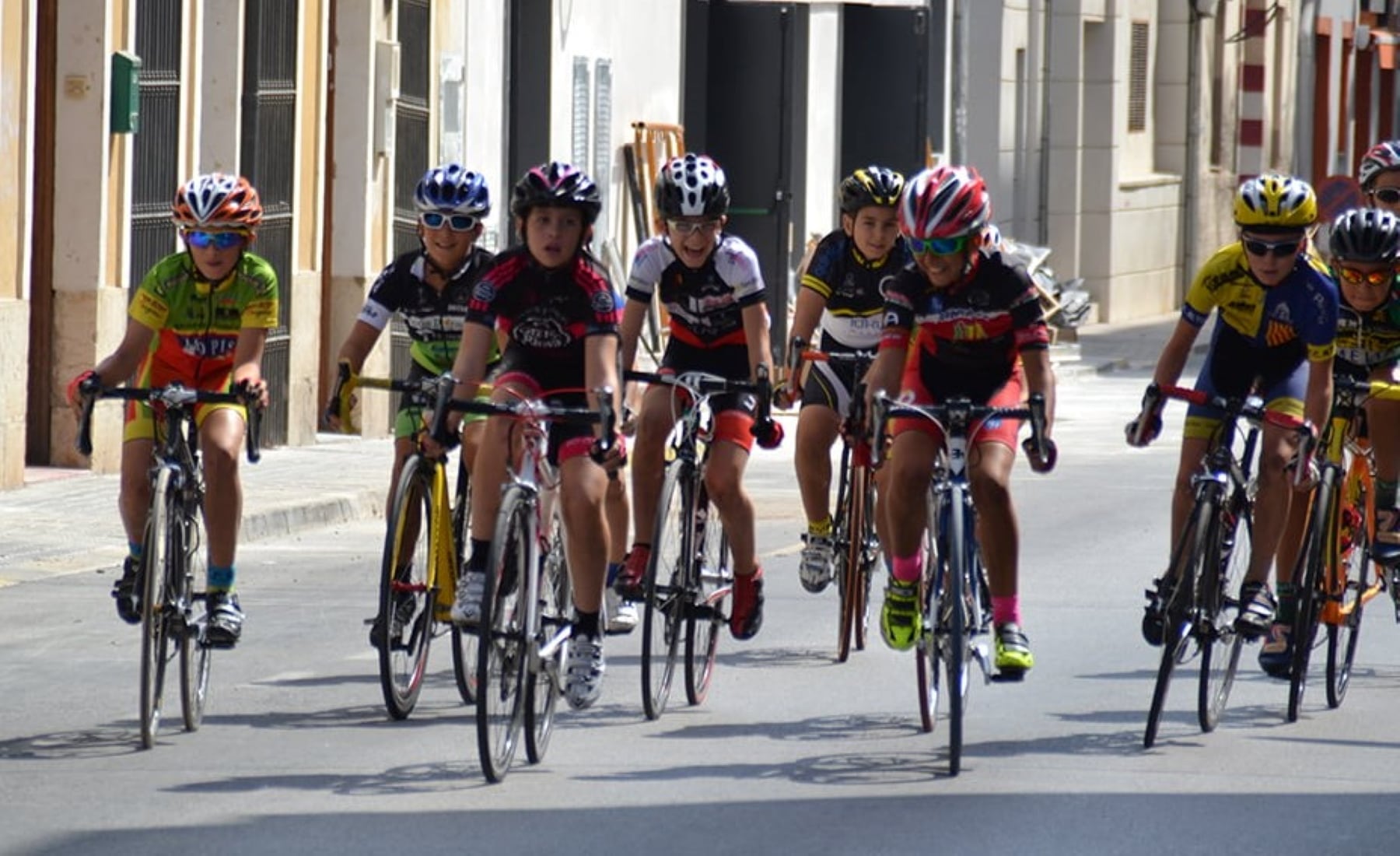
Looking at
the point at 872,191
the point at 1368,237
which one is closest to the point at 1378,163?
the point at 1368,237

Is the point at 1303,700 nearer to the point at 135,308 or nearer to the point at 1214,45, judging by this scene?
the point at 135,308

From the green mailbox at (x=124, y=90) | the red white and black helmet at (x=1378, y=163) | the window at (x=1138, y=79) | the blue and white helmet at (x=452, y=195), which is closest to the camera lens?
the blue and white helmet at (x=452, y=195)

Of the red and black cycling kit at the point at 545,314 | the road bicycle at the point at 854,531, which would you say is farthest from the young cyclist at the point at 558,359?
the road bicycle at the point at 854,531

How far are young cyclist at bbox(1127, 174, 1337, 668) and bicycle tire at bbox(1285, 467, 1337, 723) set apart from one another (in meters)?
0.12

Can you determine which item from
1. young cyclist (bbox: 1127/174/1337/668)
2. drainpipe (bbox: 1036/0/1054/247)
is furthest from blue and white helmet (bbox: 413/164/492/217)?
drainpipe (bbox: 1036/0/1054/247)

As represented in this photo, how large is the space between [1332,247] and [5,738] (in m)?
5.11

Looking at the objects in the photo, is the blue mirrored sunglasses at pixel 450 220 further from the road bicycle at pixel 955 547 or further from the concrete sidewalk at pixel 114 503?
the concrete sidewalk at pixel 114 503

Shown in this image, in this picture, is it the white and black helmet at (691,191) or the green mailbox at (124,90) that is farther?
the green mailbox at (124,90)

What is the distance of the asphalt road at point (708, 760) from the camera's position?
7.96 metres

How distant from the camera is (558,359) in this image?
31.2 ft

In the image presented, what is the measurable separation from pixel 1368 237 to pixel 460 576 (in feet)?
12.0

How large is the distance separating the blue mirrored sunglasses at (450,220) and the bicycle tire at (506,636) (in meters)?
1.88

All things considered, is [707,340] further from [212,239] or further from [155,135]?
[155,135]

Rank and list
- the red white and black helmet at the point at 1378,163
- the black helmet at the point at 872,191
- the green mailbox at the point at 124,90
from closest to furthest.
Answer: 1. the black helmet at the point at 872,191
2. the red white and black helmet at the point at 1378,163
3. the green mailbox at the point at 124,90
